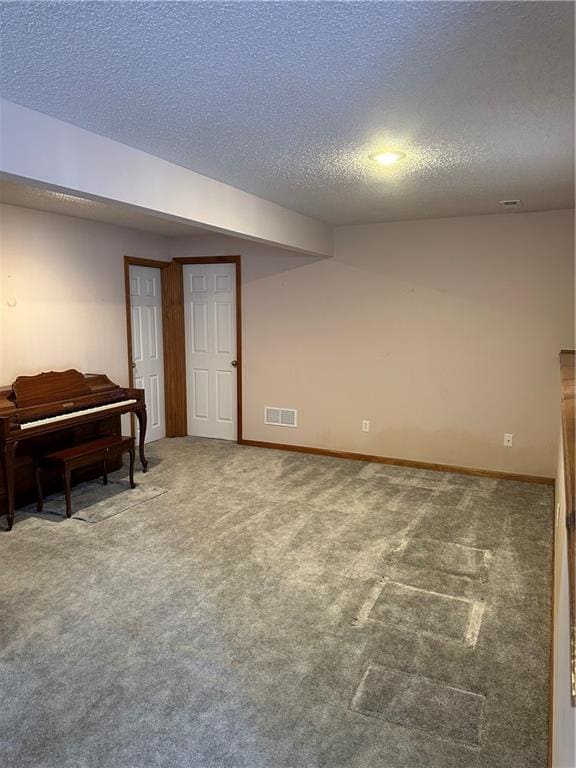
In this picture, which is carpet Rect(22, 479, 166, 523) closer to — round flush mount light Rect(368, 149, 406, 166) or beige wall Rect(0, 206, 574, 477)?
beige wall Rect(0, 206, 574, 477)

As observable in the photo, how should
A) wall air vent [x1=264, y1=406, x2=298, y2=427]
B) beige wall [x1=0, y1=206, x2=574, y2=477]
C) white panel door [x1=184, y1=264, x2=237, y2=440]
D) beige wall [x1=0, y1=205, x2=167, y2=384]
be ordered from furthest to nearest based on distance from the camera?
white panel door [x1=184, y1=264, x2=237, y2=440] < wall air vent [x1=264, y1=406, x2=298, y2=427] < beige wall [x1=0, y1=206, x2=574, y2=477] < beige wall [x1=0, y1=205, x2=167, y2=384]

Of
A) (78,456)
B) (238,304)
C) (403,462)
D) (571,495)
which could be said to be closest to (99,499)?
(78,456)

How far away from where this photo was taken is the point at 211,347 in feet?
19.9

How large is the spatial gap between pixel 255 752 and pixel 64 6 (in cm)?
A: 237

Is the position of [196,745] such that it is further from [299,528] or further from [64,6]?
[64,6]

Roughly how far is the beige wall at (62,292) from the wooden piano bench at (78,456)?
80 centimetres

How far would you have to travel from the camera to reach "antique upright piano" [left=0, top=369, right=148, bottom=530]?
3725mm

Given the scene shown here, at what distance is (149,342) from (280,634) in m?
4.03

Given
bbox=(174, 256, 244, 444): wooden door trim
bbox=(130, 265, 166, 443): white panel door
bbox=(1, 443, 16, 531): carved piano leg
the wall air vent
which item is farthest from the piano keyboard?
the wall air vent

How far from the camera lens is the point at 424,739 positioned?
6.41 feet

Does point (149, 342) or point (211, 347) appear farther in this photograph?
point (211, 347)

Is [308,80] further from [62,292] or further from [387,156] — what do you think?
[62,292]

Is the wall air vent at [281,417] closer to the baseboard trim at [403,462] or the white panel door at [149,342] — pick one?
the baseboard trim at [403,462]

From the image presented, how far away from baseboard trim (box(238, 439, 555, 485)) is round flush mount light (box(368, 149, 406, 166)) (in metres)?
3.02
